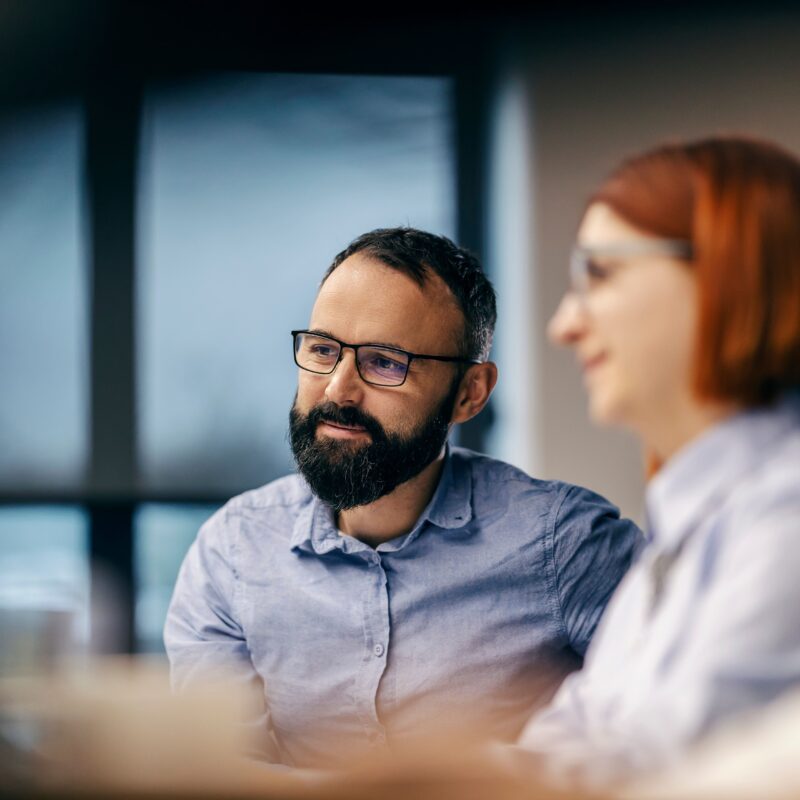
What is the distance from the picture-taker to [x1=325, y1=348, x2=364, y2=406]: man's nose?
5.04ft

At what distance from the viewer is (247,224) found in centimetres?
304

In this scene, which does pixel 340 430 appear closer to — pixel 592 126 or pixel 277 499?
pixel 277 499

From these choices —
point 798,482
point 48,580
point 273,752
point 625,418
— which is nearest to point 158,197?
point 48,580

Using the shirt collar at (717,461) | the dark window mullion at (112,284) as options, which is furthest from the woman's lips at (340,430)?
the dark window mullion at (112,284)

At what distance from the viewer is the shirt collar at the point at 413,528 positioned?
1.58 m

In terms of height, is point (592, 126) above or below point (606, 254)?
above

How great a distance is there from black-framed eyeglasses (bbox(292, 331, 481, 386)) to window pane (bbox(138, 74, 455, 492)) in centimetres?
140

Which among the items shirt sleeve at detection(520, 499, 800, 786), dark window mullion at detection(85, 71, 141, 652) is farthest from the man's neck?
dark window mullion at detection(85, 71, 141, 652)

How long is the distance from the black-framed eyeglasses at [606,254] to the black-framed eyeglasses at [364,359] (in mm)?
590

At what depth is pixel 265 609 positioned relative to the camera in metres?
1.59

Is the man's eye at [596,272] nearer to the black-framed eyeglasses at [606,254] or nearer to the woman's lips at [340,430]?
the black-framed eyeglasses at [606,254]

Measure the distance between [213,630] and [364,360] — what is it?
534mm

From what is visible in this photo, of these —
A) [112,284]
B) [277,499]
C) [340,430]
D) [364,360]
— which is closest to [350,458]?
[340,430]

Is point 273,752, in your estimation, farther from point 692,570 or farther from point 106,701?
point 692,570
